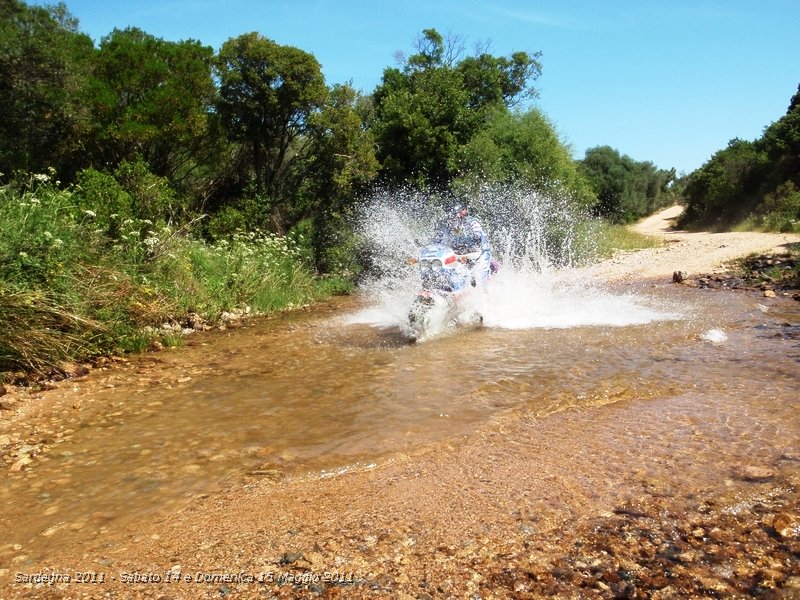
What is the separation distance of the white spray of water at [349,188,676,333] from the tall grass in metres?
2.80

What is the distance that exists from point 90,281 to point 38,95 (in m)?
6.15

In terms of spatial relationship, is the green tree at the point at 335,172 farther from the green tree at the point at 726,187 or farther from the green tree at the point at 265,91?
the green tree at the point at 726,187

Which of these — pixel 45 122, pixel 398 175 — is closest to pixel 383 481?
pixel 45 122

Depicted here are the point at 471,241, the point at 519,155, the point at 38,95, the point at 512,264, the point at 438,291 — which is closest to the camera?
the point at 438,291

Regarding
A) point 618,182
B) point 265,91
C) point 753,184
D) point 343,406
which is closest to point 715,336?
point 343,406

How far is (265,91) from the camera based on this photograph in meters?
15.7

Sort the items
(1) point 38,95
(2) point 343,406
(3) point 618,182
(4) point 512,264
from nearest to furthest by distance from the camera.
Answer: (2) point 343,406 < (1) point 38,95 < (4) point 512,264 < (3) point 618,182

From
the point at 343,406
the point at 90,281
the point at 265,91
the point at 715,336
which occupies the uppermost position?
the point at 265,91

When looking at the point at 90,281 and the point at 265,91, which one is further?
the point at 265,91

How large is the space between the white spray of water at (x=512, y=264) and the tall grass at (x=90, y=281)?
2.80 meters

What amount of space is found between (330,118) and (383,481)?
45.0 feet

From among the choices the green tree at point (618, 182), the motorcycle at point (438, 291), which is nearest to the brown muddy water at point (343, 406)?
the motorcycle at point (438, 291)

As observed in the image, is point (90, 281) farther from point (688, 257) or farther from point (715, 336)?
point (688, 257)

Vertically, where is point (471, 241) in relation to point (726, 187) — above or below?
below
